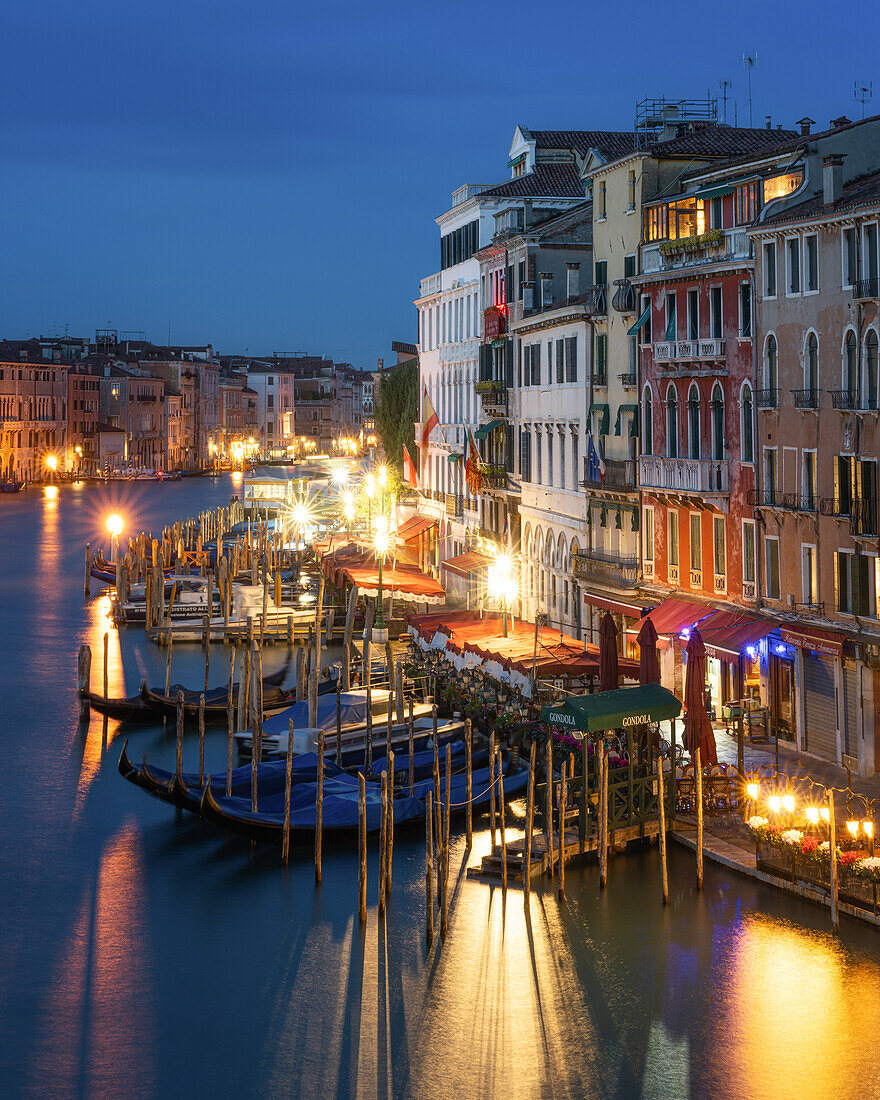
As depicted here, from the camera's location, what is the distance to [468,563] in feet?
151

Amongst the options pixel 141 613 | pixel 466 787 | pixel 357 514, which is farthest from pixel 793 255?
pixel 357 514

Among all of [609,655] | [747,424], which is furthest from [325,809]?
[747,424]

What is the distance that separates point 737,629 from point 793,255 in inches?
252

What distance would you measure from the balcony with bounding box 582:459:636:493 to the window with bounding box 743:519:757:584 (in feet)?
15.9

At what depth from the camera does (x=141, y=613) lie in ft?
173

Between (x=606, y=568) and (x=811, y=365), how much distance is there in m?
8.85

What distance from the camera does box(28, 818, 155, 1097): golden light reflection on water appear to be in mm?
17391

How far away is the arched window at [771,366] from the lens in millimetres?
28344

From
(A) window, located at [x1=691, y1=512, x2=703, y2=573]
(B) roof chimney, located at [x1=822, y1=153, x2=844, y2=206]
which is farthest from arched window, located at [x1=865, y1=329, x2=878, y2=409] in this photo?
(A) window, located at [x1=691, y1=512, x2=703, y2=573]

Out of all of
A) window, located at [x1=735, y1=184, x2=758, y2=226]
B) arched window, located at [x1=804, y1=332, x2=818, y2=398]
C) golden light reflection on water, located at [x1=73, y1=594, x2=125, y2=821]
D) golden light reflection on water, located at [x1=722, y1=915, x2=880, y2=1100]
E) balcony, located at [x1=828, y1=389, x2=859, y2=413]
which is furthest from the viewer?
golden light reflection on water, located at [x1=73, y1=594, x2=125, y2=821]

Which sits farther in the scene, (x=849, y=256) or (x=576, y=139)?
(x=576, y=139)

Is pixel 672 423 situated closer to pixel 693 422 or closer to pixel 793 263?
pixel 693 422

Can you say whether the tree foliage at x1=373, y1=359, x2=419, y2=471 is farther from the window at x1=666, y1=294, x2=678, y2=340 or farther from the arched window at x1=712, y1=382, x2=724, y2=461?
the arched window at x1=712, y1=382, x2=724, y2=461

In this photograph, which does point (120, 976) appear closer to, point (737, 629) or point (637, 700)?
point (637, 700)
